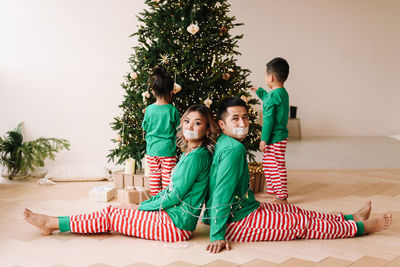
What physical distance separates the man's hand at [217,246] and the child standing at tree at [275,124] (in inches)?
46.5

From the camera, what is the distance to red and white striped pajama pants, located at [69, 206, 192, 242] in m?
2.81

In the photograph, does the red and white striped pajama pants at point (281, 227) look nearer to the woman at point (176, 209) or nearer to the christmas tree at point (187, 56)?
the woman at point (176, 209)

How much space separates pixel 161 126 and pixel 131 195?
59 centimetres

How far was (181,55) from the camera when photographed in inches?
153

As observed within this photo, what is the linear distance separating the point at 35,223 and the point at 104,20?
3.88 m

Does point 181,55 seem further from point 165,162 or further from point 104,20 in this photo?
point 104,20

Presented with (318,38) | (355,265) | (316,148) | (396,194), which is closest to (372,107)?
(318,38)

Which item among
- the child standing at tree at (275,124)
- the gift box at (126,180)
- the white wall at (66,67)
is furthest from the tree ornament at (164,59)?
the white wall at (66,67)

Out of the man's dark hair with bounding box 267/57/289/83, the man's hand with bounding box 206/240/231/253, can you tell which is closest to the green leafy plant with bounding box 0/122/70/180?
the man's dark hair with bounding box 267/57/289/83

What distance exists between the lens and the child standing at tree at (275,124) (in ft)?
12.2

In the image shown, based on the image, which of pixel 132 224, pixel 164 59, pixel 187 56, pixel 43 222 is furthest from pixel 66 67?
pixel 132 224

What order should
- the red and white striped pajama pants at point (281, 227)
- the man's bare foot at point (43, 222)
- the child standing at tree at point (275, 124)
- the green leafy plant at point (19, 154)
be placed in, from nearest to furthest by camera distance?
1. the red and white striped pajama pants at point (281, 227)
2. the man's bare foot at point (43, 222)
3. the child standing at tree at point (275, 124)
4. the green leafy plant at point (19, 154)

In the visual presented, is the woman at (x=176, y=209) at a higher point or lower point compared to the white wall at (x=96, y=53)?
lower

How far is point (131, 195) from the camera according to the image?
3709 millimetres
